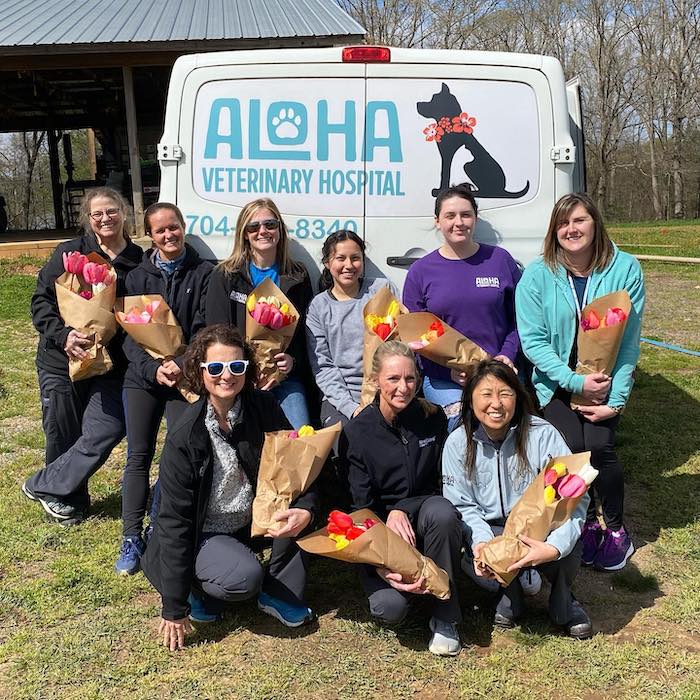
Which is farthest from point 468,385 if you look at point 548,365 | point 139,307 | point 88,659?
point 88,659

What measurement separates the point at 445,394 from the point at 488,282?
593 millimetres

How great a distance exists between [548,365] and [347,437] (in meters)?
1.05

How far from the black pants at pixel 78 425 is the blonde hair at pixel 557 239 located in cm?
233

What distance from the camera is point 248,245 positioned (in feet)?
12.4

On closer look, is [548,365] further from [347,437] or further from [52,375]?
[52,375]

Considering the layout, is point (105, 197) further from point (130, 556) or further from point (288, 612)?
point (288, 612)

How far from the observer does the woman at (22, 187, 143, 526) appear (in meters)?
3.86

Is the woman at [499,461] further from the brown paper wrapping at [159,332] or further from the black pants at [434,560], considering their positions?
the brown paper wrapping at [159,332]

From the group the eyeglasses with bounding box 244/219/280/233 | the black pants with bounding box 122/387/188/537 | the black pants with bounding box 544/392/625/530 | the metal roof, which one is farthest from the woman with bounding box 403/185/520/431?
the metal roof

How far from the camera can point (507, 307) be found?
3775mm

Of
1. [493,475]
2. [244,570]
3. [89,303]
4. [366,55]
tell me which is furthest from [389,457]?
[366,55]

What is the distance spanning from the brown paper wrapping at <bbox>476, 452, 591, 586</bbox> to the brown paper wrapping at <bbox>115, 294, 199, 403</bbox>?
5.04ft

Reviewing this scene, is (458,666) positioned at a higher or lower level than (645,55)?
lower

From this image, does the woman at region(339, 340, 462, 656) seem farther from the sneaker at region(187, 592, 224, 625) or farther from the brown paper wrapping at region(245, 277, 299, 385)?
the sneaker at region(187, 592, 224, 625)
